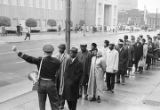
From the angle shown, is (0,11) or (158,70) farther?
(0,11)

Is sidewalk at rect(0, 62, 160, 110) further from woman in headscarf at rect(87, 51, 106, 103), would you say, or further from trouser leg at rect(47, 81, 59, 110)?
trouser leg at rect(47, 81, 59, 110)

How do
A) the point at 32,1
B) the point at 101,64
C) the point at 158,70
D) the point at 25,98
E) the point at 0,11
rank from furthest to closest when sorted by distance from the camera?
the point at 32,1, the point at 0,11, the point at 158,70, the point at 25,98, the point at 101,64

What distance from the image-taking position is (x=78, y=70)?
577cm

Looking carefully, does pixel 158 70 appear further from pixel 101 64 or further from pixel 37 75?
pixel 37 75

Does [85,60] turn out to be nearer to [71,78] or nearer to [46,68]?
[71,78]

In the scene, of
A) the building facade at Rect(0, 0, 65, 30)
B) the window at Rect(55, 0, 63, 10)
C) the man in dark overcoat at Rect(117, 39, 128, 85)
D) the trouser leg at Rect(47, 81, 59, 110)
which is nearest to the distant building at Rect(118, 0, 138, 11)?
the window at Rect(55, 0, 63, 10)

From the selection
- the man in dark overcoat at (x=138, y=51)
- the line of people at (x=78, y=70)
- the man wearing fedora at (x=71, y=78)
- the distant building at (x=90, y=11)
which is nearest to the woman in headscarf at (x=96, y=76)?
the line of people at (x=78, y=70)

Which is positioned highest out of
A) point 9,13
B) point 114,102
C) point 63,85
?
point 9,13

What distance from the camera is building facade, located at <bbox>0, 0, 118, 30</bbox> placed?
45781 mm

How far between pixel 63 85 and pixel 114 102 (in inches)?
91.8

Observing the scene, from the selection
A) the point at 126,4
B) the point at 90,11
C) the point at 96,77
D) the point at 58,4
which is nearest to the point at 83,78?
the point at 96,77

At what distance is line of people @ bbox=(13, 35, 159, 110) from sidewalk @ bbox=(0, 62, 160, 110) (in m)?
0.31

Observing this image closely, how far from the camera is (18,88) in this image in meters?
9.12

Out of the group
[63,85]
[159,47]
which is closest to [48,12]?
[159,47]
